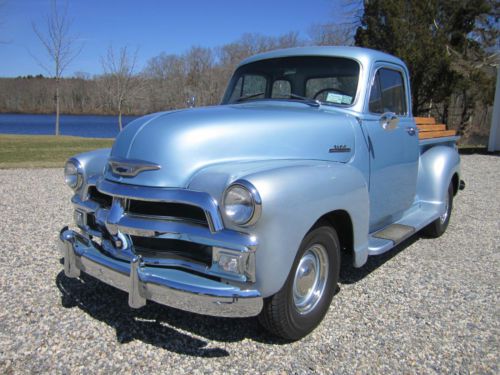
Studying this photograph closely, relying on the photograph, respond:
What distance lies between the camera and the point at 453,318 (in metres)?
3.17

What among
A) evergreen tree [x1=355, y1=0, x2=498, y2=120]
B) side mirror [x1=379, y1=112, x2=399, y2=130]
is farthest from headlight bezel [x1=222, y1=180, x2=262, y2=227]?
evergreen tree [x1=355, y1=0, x2=498, y2=120]

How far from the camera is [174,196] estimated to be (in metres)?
2.40

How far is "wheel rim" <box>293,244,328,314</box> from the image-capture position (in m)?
2.73

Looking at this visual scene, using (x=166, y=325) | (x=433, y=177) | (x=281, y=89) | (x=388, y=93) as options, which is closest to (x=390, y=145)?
(x=388, y=93)

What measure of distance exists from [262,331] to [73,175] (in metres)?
1.82

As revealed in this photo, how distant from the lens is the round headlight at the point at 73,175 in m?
3.29

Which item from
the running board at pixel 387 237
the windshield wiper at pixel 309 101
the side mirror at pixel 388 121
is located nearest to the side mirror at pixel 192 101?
the windshield wiper at pixel 309 101

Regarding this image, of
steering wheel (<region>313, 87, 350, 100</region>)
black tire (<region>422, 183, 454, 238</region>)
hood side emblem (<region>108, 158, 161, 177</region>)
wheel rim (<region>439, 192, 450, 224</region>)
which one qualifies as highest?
steering wheel (<region>313, 87, 350, 100</region>)

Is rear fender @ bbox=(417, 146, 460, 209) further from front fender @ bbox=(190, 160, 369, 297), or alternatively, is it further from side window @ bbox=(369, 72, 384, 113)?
front fender @ bbox=(190, 160, 369, 297)

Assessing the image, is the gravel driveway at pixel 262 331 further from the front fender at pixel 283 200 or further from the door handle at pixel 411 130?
the door handle at pixel 411 130

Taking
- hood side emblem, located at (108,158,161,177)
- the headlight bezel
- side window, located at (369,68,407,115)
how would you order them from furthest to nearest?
1. side window, located at (369,68,407,115)
2. hood side emblem, located at (108,158,161,177)
3. the headlight bezel

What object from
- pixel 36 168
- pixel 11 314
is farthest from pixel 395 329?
pixel 36 168

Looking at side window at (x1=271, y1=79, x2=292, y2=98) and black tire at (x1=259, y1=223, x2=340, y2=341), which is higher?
side window at (x1=271, y1=79, x2=292, y2=98)

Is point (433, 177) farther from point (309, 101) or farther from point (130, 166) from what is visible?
point (130, 166)
